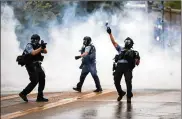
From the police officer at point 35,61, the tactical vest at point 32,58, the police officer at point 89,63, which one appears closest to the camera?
the police officer at point 35,61

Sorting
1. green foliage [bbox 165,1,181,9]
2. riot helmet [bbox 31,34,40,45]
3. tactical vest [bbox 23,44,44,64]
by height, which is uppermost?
green foliage [bbox 165,1,181,9]

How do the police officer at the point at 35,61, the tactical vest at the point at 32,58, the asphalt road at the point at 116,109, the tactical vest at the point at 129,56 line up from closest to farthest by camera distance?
the asphalt road at the point at 116,109 < the tactical vest at the point at 129,56 < the police officer at the point at 35,61 < the tactical vest at the point at 32,58

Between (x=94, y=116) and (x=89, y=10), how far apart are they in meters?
10.1

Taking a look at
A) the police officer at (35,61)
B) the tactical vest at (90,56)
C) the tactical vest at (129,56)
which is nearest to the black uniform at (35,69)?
the police officer at (35,61)

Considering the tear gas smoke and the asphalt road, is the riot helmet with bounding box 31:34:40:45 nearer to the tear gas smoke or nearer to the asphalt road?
the asphalt road

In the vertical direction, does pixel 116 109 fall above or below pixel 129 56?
below

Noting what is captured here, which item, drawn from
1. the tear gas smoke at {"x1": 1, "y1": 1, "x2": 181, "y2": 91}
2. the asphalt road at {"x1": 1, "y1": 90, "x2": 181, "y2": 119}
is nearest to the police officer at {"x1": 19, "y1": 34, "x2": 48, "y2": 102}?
the asphalt road at {"x1": 1, "y1": 90, "x2": 181, "y2": 119}

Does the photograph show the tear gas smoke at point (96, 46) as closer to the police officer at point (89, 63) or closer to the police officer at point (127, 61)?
the police officer at point (89, 63)

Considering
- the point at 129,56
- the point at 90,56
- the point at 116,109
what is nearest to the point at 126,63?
the point at 129,56

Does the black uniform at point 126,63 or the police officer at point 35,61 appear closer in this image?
the black uniform at point 126,63

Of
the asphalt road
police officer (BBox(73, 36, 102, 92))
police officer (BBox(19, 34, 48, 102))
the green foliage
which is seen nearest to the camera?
the asphalt road

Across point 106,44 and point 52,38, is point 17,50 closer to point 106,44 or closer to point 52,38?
point 52,38

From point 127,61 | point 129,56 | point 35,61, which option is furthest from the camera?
point 35,61

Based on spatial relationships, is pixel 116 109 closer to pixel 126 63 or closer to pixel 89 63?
pixel 126 63
